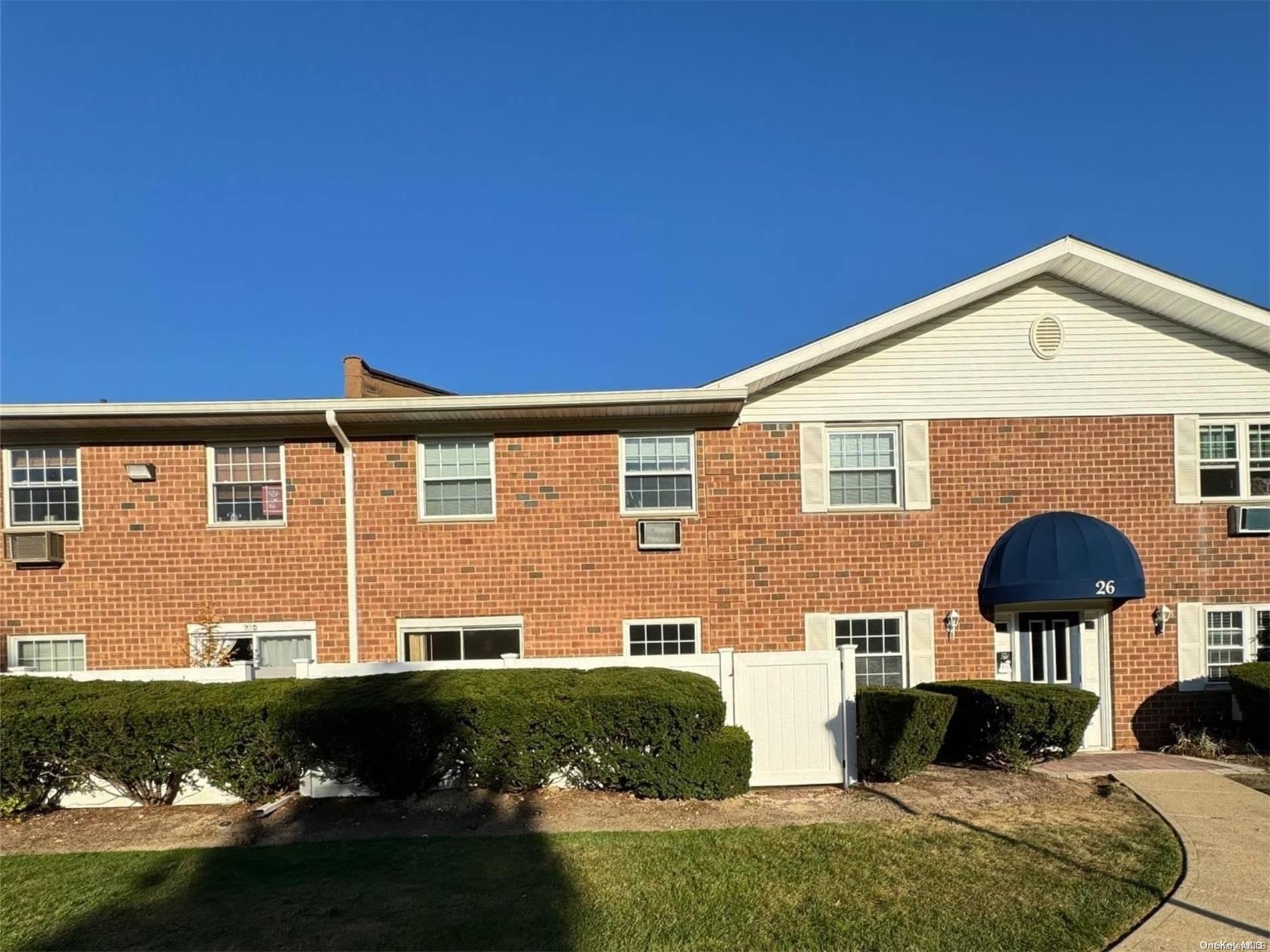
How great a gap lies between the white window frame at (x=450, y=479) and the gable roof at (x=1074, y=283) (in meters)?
3.26

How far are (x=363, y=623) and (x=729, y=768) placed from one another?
5.59 metres

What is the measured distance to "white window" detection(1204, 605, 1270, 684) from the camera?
10.9 meters

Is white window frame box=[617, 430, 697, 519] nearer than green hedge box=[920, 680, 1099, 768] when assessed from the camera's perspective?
No

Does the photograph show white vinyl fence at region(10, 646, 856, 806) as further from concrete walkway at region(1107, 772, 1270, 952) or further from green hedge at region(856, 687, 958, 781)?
concrete walkway at region(1107, 772, 1270, 952)

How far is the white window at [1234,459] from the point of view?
11.0 m

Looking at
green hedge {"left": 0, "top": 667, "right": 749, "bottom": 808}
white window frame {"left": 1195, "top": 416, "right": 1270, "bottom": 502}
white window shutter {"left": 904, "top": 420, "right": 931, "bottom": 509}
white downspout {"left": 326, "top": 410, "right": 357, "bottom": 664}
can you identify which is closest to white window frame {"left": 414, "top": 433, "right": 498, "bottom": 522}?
white downspout {"left": 326, "top": 410, "right": 357, "bottom": 664}

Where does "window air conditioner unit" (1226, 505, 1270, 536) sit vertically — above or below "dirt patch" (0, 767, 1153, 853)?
above

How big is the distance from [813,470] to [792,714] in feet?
12.0

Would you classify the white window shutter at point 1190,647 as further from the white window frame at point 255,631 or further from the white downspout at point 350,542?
the white window frame at point 255,631

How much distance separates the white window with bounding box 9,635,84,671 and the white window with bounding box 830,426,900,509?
1059 centimetres

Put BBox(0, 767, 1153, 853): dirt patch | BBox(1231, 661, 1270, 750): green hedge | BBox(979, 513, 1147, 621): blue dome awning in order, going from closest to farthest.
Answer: BBox(0, 767, 1153, 853): dirt patch, BBox(1231, 661, 1270, 750): green hedge, BBox(979, 513, 1147, 621): blue dome awning

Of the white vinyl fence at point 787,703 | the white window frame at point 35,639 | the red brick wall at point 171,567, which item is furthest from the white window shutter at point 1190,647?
the white window frame at point 35,639

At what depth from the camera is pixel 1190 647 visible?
10891mm

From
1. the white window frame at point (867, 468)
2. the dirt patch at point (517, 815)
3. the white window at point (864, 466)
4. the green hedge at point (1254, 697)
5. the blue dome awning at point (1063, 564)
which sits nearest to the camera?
the dirt patch at point (517, 815)
